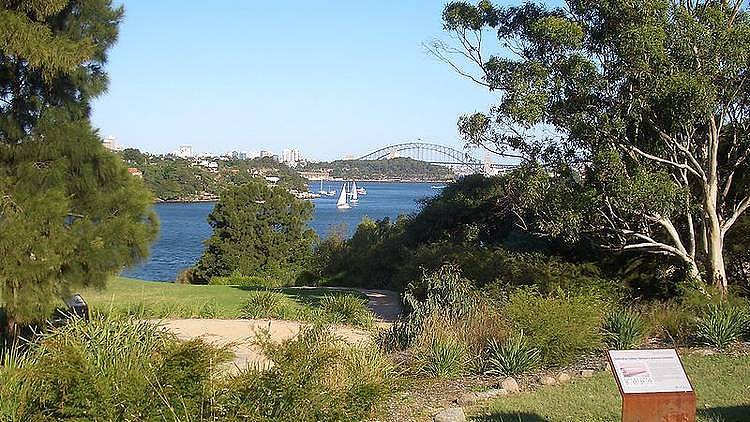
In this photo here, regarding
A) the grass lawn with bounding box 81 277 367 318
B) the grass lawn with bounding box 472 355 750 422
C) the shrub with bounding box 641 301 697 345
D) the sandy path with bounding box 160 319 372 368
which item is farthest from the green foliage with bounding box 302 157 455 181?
the grass lawn with bounding box 472 355 750 422

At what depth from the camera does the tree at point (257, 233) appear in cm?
4728

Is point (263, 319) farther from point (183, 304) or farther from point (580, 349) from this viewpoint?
point (580, 349)

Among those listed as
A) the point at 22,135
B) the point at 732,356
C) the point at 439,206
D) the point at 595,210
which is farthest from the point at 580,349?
the point at 439,206

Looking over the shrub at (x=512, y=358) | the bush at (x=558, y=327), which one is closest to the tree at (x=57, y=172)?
the shrub at (x=512, y=358)

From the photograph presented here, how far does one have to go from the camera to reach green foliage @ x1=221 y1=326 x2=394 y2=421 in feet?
16.7

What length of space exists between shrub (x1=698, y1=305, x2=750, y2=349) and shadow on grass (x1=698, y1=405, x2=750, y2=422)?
306 cm

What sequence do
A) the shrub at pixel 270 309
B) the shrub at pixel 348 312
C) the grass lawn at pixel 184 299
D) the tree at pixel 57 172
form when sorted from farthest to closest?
the grass lawn at pixel 184 299 < the shrub at pixel 270 309 < the shrub at pixel 348 312 < the tree at pixel 57 172

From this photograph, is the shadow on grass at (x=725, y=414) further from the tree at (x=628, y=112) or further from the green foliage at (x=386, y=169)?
the green foliage at (x=386, y=169)

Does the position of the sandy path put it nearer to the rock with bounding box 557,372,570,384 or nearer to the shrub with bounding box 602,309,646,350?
the shrub with bounding box 602,309,646,350

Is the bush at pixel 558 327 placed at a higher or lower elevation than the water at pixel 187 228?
higher

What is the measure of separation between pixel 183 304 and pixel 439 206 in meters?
10.7

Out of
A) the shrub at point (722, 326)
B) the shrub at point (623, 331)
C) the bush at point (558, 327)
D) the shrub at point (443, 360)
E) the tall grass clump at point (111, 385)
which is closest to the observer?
the tall grass clump at point (111, 385)

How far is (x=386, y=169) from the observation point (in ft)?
370

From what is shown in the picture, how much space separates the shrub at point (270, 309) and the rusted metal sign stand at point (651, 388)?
10.2m
